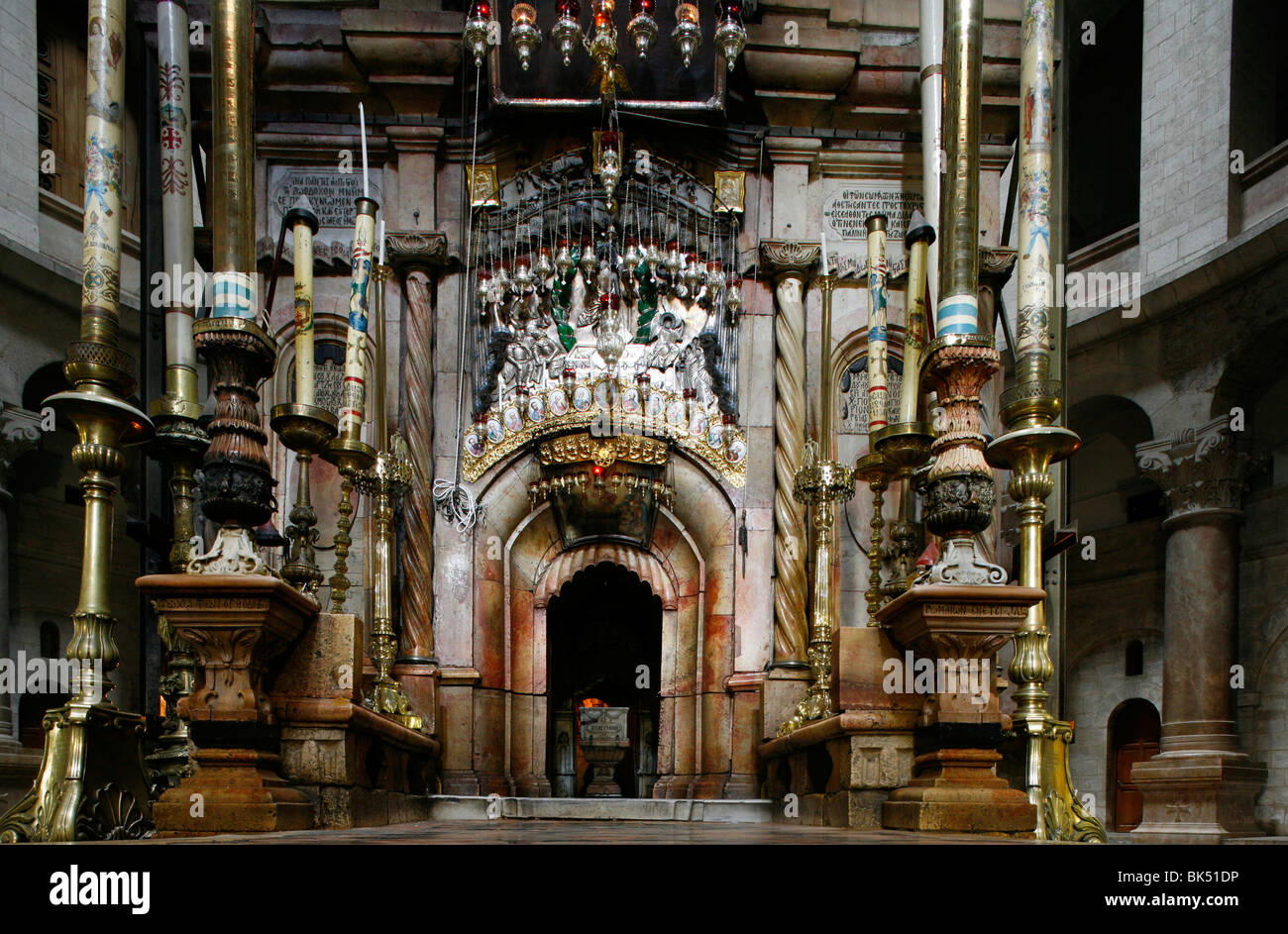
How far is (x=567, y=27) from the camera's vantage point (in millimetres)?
8945

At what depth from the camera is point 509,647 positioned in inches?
407

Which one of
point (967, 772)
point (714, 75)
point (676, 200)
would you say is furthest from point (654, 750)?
point (967, 772)

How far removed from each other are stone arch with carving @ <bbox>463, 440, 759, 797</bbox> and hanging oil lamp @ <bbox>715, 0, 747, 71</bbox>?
11.8ft

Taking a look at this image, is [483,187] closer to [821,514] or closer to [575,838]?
[821,514]

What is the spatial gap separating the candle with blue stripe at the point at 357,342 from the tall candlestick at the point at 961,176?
11.3ft

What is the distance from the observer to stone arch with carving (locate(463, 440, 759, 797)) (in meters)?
9.91

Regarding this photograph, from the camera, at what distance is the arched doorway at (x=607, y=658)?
A: 12.6m

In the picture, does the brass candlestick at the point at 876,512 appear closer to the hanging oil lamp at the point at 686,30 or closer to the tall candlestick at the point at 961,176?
the tall candlestick at the point at 961,176

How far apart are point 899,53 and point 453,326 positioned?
4932 millimetres

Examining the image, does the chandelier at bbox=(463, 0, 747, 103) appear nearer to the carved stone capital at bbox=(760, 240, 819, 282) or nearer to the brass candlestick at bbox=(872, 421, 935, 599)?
the carved stone capital at bbox=(760, 240, 819, 282)

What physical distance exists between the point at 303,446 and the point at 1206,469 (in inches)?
357

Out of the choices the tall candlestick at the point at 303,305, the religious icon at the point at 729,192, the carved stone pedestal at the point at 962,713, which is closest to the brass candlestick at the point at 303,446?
the tall candlestick at the point at 303,305

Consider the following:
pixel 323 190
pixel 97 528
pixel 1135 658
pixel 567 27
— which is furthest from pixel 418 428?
pixel 1135 658

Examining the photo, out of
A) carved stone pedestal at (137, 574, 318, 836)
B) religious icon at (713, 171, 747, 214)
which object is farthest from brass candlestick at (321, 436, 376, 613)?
religious icon at (713, 171, 747, 214)
